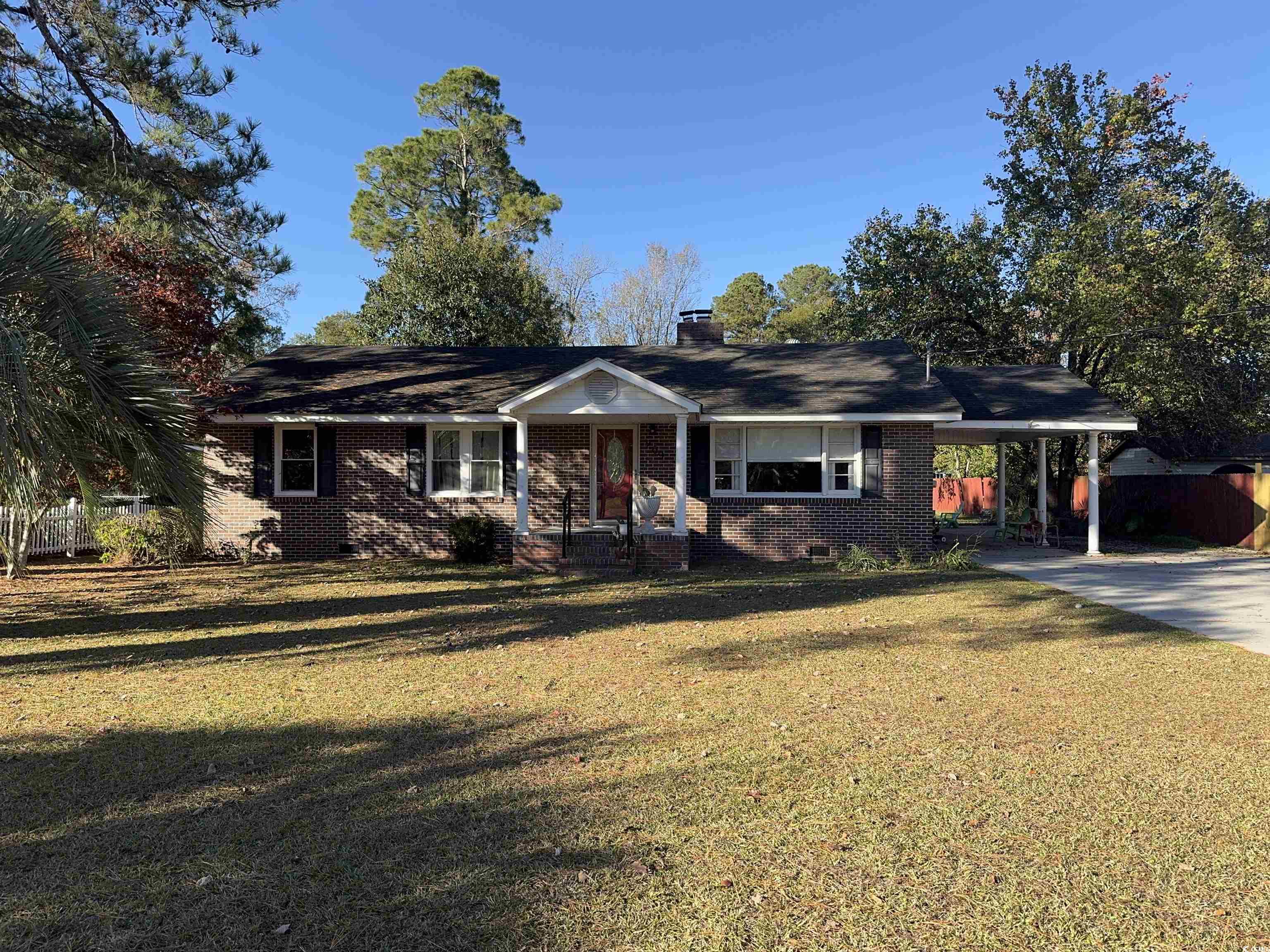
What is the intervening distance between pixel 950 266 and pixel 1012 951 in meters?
22.3

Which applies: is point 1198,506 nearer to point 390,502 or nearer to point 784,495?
point 784,495

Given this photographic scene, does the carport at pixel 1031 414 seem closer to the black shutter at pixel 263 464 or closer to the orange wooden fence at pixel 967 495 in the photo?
the orange wooden fence at pixel 967 495

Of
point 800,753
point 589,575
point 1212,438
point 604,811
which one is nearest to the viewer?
point 604,811

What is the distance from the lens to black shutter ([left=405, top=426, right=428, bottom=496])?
14.1m

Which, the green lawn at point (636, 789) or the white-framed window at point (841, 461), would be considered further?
the white-framed window at point (841, 461)

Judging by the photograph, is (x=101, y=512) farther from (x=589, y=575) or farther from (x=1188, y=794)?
(x=1188, y=794)

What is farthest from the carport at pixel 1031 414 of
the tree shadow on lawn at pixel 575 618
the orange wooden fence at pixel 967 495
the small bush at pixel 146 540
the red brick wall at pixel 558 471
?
the small bush at pixel 146 540

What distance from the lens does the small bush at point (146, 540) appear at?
1292cm

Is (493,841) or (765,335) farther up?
(765,335)

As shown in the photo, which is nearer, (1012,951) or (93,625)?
(1012,951)

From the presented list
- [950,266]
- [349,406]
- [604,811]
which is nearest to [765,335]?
[950,266]

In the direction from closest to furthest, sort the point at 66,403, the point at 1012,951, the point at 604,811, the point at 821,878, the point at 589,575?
the point at 1012,951 < the point at 821,878 < the point at 604,811 < the point at 66,403 < the point at 589,575

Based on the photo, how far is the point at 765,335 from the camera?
4734cm

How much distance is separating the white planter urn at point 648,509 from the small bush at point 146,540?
7567 millimetres
